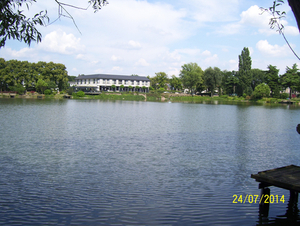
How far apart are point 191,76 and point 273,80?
36159mm

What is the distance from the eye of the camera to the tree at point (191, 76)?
124375 mm

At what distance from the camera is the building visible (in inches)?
4801

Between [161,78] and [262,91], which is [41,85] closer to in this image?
[161,78]

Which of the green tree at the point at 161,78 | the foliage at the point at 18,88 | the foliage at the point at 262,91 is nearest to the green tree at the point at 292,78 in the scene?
the foliage at the point at 262,91

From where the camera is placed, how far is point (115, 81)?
409 ft

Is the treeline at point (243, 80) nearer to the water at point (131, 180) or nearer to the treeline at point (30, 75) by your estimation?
the treeline at point (30, 75)

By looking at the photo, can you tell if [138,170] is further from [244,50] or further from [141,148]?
[244,50]

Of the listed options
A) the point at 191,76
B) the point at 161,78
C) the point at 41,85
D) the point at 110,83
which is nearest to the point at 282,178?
the point at 41,85

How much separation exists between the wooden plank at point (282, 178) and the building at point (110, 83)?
115 meters

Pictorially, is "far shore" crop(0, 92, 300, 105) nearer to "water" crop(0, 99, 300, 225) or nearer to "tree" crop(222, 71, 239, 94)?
"tree" crop(222, 71, 239, 94)

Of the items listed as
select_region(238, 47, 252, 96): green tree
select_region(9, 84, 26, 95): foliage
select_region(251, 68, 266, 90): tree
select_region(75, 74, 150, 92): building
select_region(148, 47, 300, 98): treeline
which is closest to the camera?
select_region(9, 84, 26, 95): foliage

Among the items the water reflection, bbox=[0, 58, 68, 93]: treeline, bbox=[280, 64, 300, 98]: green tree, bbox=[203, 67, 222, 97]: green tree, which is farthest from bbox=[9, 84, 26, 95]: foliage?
the water reflection

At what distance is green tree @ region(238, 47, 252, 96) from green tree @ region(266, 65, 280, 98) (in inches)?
336
